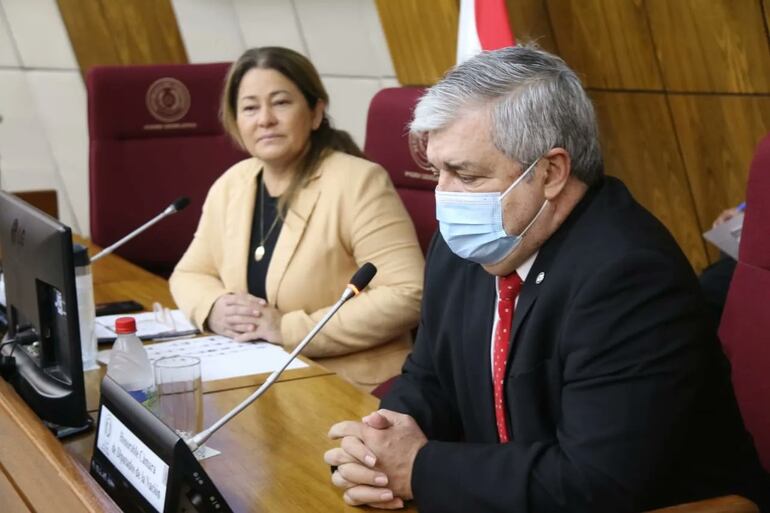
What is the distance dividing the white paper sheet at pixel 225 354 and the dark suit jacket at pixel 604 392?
71 centimetres

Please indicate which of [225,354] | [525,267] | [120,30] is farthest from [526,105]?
[120,30]

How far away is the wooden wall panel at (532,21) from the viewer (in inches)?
151

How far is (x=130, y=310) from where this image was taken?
288 cm

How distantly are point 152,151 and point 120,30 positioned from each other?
171 cm

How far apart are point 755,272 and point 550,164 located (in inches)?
17.6

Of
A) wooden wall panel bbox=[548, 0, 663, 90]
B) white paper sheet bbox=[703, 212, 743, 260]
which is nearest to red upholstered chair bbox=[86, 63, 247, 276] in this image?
wooden wall panel bbox=[548, 0, 663, 90]

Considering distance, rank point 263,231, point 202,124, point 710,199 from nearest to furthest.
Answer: point 263,231 → point 710,199 → point 202,124

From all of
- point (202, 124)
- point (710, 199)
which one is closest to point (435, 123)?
point (710, 199)

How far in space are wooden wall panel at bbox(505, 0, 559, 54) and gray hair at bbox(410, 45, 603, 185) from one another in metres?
2.26

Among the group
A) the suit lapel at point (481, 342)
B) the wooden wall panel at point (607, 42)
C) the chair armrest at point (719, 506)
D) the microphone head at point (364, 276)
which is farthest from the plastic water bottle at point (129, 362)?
the wooden wall panel at point (607, 42)

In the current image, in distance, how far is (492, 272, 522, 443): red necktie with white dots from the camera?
1.71 m

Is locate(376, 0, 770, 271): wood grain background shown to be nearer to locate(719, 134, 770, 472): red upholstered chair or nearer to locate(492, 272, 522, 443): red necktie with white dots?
locate(719, 134, 770, 472): red upholstered chair

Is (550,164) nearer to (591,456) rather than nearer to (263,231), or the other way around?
(591,456)

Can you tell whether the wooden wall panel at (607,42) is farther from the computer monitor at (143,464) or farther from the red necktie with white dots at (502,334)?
the computer monitor at (143,464)
